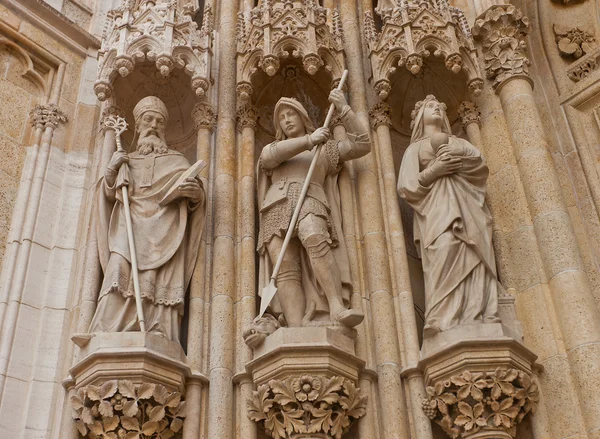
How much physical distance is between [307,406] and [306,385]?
136mm

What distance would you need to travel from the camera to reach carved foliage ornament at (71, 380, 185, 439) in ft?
17.4

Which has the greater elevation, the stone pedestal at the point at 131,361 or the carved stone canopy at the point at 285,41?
the carved stone canopy at the point at 285,41

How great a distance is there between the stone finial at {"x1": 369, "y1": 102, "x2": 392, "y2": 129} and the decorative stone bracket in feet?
0.53

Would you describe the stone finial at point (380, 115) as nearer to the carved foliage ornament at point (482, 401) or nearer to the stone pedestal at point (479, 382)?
the stone pedestal at point (479, 382)

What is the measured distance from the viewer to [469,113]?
7293 mm

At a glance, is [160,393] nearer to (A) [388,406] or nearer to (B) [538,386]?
(A) [388,406]

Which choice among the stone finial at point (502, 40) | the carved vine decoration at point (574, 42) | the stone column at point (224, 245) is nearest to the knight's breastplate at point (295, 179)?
the stone column at point (224, 245)

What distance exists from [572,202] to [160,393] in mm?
4173

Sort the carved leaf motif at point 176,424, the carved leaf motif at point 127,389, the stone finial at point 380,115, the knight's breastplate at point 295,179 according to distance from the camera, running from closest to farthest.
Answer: the carved leaf motif at point 127,389
the carved leaf motif at point 176,424
the knight's breastplate at point 295,179
the stone finial at point 380,115

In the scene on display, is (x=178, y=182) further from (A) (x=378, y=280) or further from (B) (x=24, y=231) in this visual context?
(A) (x=378, y=280)

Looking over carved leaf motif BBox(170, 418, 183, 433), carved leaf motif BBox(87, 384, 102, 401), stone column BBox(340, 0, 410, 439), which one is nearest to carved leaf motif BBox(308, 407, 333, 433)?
stone column BBox(340, 0, 410, 439)

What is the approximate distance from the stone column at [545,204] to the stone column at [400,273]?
107 cm

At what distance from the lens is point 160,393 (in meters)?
5.39

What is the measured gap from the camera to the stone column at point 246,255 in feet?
18.4
